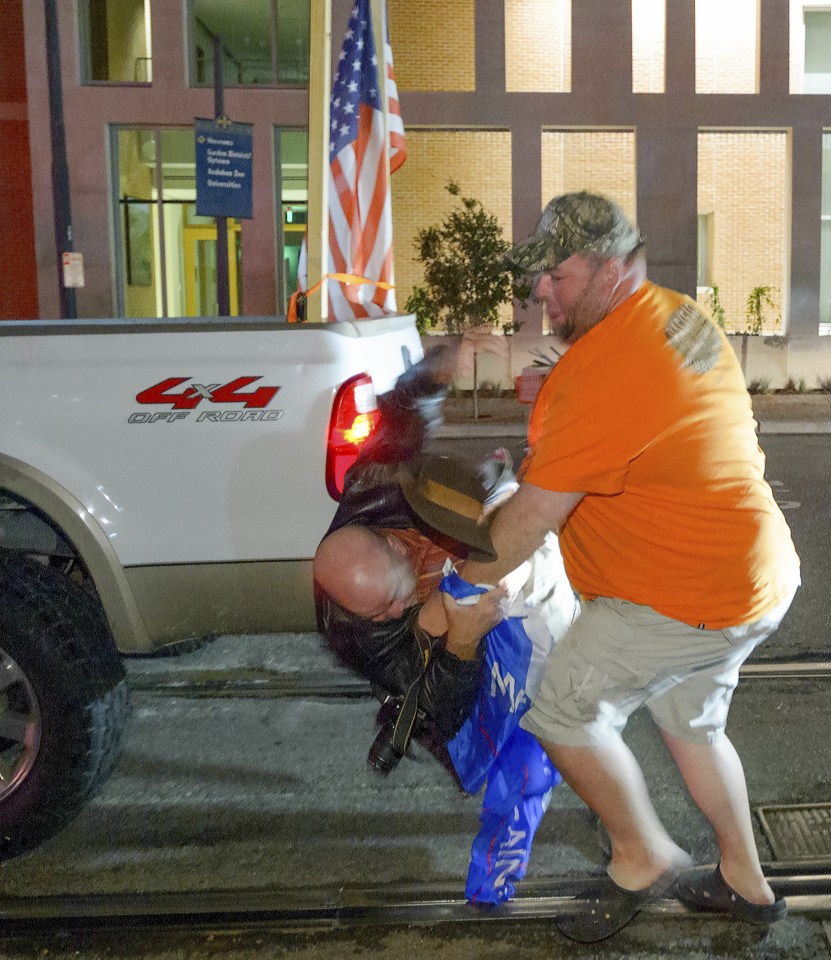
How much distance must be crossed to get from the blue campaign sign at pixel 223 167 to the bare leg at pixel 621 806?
13163mm

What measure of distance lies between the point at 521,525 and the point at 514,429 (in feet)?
40.5

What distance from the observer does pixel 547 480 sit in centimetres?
266

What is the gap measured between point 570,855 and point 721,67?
20.3 metres

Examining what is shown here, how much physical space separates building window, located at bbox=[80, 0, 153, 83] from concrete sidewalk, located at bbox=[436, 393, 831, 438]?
8.76 metres

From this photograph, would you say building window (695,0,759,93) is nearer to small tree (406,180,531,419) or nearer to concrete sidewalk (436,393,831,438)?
concrete sidewalk (436,393,831,438)

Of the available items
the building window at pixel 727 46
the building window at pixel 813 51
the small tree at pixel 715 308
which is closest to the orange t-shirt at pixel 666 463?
the small tree at pixel 715 308

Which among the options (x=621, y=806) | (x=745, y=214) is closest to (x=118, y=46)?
(x=745, y=214)

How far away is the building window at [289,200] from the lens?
21.2 metres

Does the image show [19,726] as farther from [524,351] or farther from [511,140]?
[511,140]

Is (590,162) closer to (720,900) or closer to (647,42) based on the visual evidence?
(647,42)

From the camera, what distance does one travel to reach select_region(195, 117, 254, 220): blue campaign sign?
14953 millimetres

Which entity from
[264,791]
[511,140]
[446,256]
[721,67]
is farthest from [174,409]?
[721,67]

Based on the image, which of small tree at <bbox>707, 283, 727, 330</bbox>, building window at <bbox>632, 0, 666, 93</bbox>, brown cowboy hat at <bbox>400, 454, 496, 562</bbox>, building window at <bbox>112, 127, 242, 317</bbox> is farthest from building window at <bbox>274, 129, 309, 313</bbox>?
brown cowboy hat at <bbox>400, 454, 496, 562</bbox>

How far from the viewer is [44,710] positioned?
3432 mm
